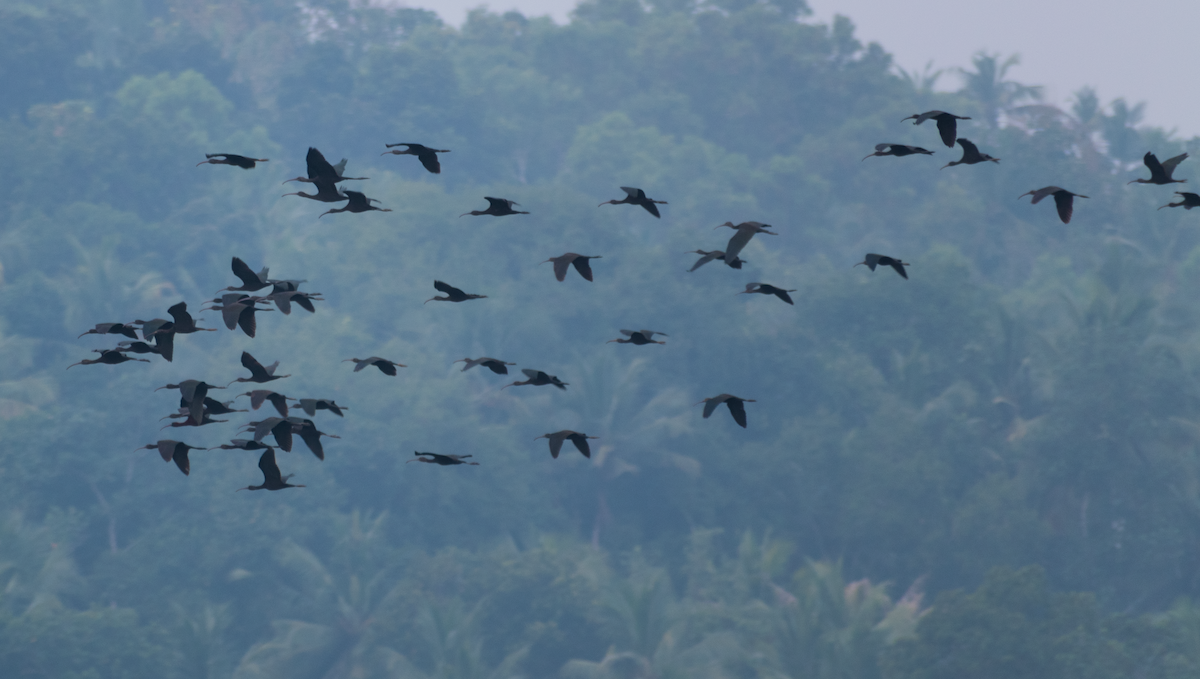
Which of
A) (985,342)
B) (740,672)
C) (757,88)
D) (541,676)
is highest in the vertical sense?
(757,88)

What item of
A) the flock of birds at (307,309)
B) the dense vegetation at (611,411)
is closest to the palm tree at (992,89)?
the dense vegetation at (611,411)

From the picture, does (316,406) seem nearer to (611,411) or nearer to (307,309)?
(307,309)

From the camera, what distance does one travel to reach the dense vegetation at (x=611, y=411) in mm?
31281

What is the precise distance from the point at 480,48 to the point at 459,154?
9.29 m

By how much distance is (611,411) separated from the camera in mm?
40688

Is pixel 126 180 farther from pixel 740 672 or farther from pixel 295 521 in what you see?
pixel 740 672

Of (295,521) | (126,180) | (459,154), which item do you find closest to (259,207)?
(126,180)

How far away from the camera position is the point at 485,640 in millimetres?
33219

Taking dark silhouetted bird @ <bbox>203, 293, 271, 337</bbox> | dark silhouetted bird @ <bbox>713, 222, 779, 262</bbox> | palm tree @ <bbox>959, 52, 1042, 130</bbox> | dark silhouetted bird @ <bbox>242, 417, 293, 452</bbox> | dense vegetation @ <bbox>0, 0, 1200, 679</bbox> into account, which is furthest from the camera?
palm tree @ <bbox>959, 52, 1042, 130</bbox>

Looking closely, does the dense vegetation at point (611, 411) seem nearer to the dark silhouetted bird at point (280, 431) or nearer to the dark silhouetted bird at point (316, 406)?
the dark silhouetted bird at point (316, 406)

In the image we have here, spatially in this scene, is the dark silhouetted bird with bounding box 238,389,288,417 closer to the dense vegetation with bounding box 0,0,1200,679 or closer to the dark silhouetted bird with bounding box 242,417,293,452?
the dark silhouetted bird with bounding box 242,417,293,452

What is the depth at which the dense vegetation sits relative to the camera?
3128cm

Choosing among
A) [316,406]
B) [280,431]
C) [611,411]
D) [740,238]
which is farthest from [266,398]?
[611,411]

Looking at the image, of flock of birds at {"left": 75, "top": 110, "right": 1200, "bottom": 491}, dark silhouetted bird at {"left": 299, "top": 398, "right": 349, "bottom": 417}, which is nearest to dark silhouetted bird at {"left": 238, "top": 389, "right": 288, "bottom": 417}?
flock of birds at {"left": 75, "top": 110, "right": 1200, "bottom": 491}
